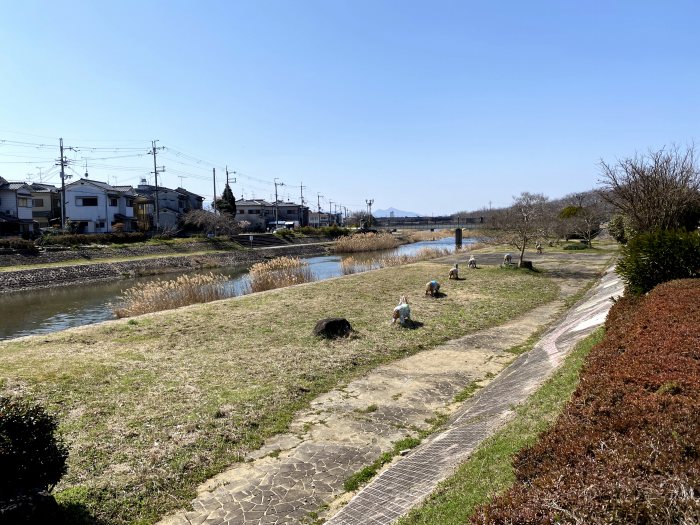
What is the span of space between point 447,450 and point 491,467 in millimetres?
1248

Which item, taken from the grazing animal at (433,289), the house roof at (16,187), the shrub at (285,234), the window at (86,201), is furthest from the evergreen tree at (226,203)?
the grazing animal at (433,289)

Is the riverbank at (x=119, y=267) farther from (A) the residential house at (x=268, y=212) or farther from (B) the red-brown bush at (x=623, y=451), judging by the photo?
(A) the residential house at (x=268, y=212)

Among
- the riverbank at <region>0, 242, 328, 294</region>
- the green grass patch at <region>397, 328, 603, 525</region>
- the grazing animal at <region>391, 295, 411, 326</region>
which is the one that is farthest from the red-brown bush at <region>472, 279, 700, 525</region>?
the riverbank at <region>0, 242, 328, 294</region>

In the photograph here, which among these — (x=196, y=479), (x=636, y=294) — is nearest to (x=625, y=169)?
(x=636, y=294)

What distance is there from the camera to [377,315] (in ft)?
45.6

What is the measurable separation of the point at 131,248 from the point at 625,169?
3903 centimetres

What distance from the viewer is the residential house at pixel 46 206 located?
171ft

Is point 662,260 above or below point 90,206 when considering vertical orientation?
below

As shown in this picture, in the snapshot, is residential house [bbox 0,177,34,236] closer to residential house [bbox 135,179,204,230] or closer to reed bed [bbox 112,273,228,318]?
residential house [bbox 135,179,204,230]

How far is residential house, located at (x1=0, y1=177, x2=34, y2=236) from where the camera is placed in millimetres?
43006

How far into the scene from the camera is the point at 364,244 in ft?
185

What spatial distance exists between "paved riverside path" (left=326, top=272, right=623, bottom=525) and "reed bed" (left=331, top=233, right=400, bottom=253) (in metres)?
47.1

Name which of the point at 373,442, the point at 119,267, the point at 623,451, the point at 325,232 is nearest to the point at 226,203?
the point at 325,232

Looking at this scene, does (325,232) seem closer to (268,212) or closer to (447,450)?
(268,212)
